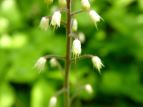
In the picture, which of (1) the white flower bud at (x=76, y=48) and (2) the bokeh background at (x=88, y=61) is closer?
(1) the white flower bud at (x=76, y=48)

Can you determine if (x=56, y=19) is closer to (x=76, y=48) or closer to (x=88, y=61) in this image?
(x=76, y=48)

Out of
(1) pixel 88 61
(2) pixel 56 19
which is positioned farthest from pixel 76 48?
(1) pixel 88 61

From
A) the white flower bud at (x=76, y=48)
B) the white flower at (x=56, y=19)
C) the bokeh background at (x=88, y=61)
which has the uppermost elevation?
the bokeh background at (x=88, y=61)

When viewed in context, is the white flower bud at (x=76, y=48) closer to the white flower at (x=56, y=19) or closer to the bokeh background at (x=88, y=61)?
the white flower at (x=56, y=19)

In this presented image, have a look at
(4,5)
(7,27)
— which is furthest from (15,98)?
(4,5)

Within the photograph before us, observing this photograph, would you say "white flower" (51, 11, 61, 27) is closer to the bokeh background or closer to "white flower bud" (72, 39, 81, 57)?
"white flower bud" (72, 39, 81, 57)

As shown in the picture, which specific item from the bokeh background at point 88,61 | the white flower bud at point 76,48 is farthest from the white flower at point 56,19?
the bokeh background at point 88,61

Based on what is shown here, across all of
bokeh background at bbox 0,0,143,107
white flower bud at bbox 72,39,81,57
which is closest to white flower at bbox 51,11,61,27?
white flower bud at bbox 72,39,81,57

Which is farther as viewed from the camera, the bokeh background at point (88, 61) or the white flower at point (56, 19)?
the bokeh background at point (88, 61)

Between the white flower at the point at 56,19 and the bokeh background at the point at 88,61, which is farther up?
the bokeh background at the point at 88,61

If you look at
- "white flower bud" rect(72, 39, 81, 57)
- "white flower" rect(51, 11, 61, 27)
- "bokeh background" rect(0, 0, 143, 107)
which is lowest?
"white flower bud" rect(72, 39, 81, 57)
